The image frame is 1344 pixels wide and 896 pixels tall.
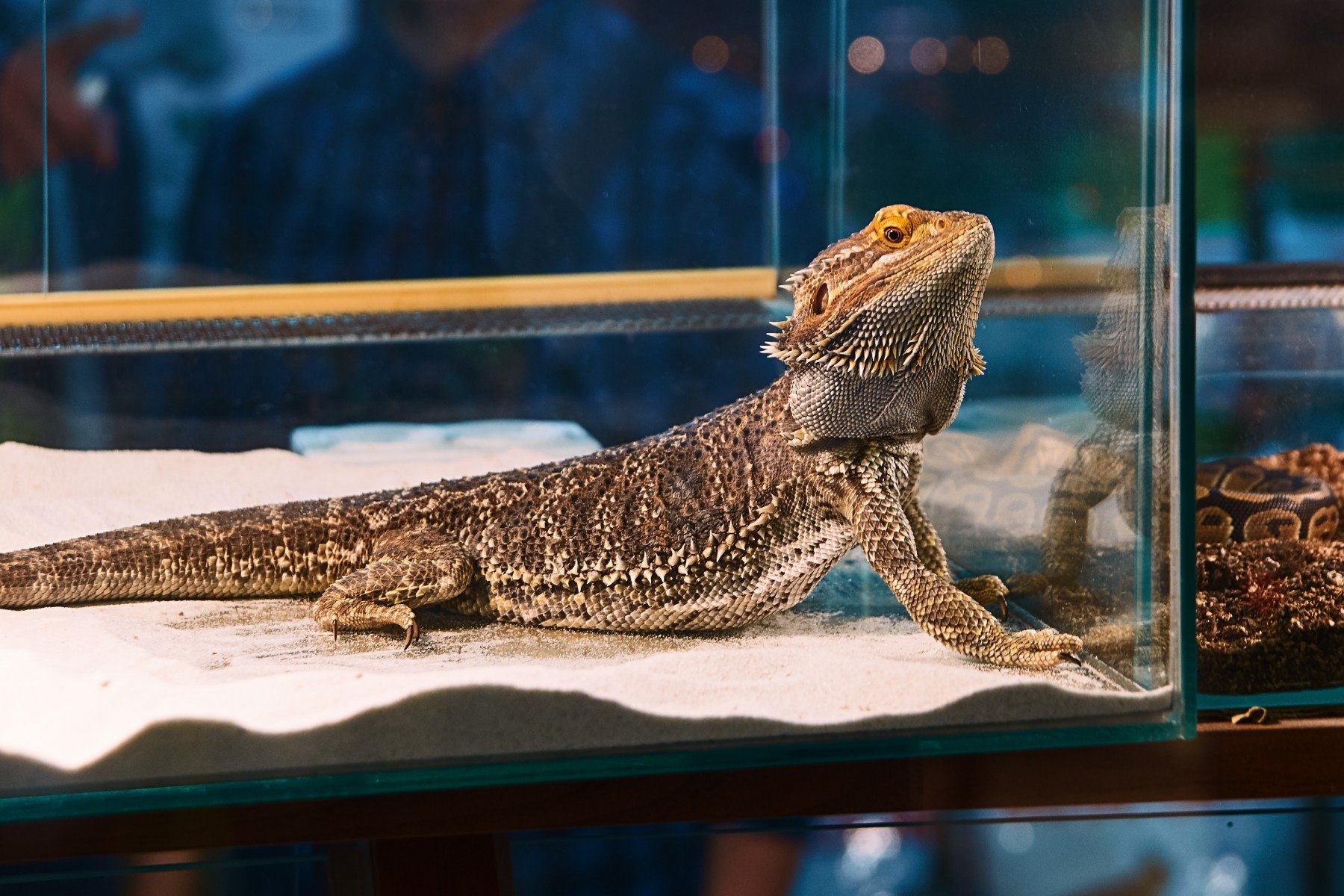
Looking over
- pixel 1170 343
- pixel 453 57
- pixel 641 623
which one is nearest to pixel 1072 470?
pixel 1170 343

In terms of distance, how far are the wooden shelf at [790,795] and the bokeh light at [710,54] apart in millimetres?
1886

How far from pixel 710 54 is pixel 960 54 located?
0.70 metres

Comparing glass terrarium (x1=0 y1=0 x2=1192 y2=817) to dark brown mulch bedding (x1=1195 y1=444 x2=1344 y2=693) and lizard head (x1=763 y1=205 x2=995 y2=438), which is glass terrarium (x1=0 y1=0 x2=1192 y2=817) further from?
dark brown mulch bedding (x1=1195 y1=444 x2=1344 y2=693)

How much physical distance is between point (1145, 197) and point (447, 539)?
143 cm

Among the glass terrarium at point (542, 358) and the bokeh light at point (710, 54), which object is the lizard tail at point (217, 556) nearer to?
the glass terrarium at point (542, 358)

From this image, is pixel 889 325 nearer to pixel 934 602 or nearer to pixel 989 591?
pixel 934 602

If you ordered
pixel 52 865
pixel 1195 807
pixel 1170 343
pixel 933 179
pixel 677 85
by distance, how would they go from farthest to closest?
pixel 677 85, pixel 933 179, pixel 1195 807, pixel 52 865, pixel 1170 343

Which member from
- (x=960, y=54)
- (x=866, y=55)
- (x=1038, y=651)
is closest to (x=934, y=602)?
(x=1038, y=651)

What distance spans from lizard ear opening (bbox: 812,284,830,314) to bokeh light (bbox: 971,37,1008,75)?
2.30 ft

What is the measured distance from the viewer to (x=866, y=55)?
2.67 metres

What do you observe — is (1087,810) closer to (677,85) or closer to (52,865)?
(52,865)

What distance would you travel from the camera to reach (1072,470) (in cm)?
186

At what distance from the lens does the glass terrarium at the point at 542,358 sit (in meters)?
1.56

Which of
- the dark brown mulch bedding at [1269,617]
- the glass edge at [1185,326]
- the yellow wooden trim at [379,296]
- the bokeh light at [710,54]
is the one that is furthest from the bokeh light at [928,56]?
the dark brown mulch bedding at [1269,617]
